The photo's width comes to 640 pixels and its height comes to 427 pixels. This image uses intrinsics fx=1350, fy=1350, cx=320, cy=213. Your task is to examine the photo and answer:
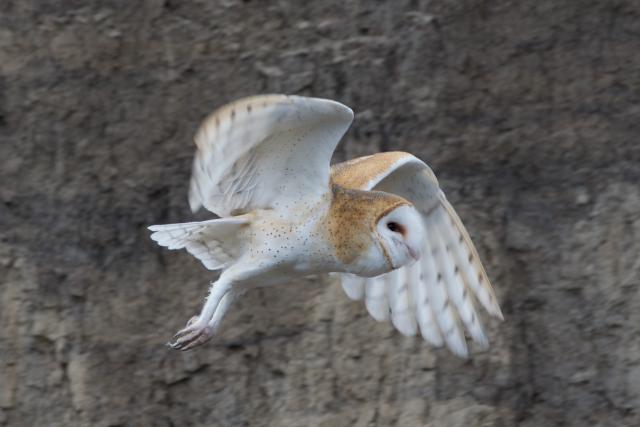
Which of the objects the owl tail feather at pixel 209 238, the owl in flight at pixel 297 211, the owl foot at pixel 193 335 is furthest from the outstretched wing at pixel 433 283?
the owl foot at pixel 193 335

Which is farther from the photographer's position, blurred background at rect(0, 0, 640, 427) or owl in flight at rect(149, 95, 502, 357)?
blurred background at rect(0, 0, 640, 427)

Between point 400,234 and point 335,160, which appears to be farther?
point 335,160

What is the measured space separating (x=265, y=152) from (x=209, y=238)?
505 millimetres

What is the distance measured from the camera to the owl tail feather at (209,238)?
4.72m

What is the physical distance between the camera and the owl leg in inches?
181

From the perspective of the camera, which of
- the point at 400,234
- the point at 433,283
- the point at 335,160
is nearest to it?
the point at 400,234

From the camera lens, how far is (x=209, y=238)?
4836 millimetres

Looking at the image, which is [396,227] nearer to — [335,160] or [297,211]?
[297,211]

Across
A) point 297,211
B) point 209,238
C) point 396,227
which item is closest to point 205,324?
point 209,238

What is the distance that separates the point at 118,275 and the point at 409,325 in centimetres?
132

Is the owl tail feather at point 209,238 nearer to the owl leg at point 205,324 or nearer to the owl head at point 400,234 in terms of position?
the owl leg at point 205,324

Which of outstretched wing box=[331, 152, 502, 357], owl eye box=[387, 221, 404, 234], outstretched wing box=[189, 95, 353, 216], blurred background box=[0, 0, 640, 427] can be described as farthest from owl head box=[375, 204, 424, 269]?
blurred background box=[0, 0, 640, 427]

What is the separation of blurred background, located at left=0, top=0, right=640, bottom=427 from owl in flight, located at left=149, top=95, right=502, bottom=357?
59 centimetres

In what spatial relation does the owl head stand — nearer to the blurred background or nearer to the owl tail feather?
the owl tail feather
